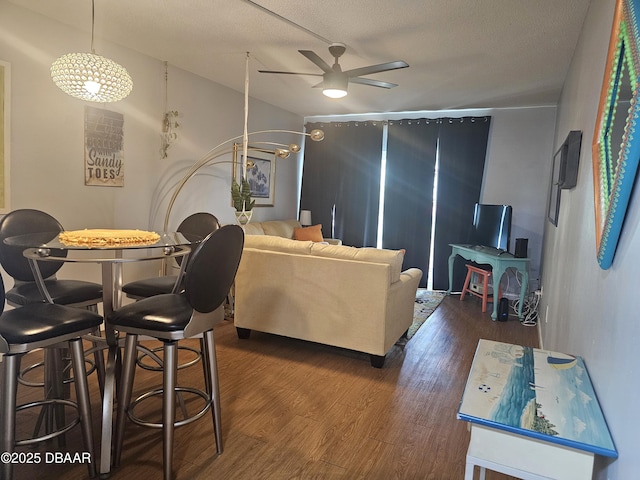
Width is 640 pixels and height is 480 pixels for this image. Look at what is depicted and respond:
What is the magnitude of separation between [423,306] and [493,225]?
1.33m

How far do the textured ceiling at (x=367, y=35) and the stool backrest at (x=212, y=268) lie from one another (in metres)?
1.77

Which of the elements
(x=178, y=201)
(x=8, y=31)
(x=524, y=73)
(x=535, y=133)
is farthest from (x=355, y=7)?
(x=535, y=133)

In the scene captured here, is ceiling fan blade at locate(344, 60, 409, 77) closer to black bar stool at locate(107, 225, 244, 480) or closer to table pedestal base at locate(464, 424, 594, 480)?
black bar stool at locate(107, 225, 244, 480)

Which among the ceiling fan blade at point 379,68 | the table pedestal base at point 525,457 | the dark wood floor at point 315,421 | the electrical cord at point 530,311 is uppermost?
the ceiling fan blade at point 379,68

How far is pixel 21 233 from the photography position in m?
2.25

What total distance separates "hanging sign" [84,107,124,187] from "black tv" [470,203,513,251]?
4.09 metres

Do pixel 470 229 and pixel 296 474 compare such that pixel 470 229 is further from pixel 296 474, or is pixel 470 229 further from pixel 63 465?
pixel 63 465

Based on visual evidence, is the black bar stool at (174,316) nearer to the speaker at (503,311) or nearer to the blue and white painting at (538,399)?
the blue and white painting at (538,399)

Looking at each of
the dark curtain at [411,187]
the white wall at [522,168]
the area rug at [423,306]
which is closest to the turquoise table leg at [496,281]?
the area rug at [423,306]

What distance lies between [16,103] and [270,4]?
1920mm

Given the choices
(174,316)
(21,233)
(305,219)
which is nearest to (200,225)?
(21,233)

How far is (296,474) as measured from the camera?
74.1 inches

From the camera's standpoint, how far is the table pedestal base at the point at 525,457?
102cm

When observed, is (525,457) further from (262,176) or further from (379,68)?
(262,176)
